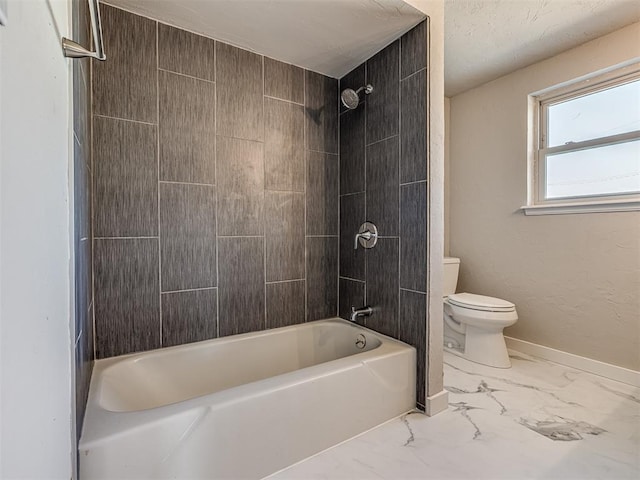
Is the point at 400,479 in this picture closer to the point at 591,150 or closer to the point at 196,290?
the point at 196,290

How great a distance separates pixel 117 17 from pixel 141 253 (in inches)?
46.2

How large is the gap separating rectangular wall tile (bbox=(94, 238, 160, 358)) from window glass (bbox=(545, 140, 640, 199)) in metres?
2.74

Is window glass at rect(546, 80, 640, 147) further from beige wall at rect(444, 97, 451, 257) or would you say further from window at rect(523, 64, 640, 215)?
beige wall at rect(444, 97, 451, 257)

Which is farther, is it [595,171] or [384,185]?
[595,171]

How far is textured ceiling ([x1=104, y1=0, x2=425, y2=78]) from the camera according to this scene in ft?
4.99

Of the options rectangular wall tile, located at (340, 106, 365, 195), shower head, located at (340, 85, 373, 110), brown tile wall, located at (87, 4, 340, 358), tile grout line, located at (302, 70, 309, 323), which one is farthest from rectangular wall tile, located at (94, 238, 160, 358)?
shower head, located at (340, 85, 373, 110)

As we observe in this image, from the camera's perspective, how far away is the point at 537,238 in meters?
2.32

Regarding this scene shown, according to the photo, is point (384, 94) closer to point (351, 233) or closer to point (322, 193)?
point (322, 193)

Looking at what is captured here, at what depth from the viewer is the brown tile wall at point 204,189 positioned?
1.54 m

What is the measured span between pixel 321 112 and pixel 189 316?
158 centimetres

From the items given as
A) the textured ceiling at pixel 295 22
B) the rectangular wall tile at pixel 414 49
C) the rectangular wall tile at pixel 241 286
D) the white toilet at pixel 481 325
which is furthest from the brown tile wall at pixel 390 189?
the white toilet at pixel 481 325

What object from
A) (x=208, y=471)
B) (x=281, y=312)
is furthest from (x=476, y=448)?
(x=281, y=312)

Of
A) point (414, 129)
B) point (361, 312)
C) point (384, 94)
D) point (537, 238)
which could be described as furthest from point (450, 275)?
point (384, 94)

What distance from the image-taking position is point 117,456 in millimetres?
955
